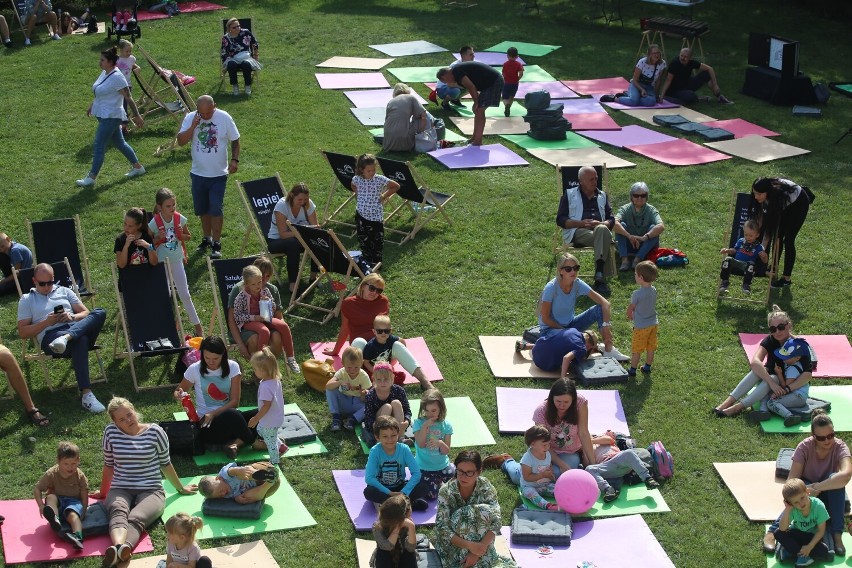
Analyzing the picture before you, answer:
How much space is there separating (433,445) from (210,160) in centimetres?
556

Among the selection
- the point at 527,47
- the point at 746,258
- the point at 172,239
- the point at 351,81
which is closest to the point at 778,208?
the point at 746,258

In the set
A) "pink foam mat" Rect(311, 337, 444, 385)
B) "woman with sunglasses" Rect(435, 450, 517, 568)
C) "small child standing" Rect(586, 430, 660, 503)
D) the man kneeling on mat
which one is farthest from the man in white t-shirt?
"woman with sunglasses" Rect(435, 450, 517, 568)

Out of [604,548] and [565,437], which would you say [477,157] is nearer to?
[565,437]

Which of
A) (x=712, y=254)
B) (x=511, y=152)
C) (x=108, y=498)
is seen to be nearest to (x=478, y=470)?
(x=108, y=498)

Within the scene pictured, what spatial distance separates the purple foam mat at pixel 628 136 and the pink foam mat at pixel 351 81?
4484 millimetres

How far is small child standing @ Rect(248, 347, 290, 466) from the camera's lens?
8828 mm

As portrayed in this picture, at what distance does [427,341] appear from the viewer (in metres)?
11.2

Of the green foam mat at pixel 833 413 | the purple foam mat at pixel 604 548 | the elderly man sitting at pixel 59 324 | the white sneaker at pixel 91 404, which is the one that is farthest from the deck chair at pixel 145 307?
the green foam mat at pixel 833 413

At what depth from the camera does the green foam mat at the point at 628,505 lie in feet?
27.3

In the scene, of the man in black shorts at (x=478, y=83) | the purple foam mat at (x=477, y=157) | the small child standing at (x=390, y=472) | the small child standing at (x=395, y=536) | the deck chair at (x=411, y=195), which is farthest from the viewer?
the man in black shorts at (x=478, y=83)

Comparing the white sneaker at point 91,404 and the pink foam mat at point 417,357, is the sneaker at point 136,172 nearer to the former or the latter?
the pink foam mat at point 417,357

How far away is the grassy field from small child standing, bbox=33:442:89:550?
0.57 metres

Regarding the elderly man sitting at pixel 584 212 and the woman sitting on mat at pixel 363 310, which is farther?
the elderly man sitting at pixel 584 212

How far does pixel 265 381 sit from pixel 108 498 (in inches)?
62.5
